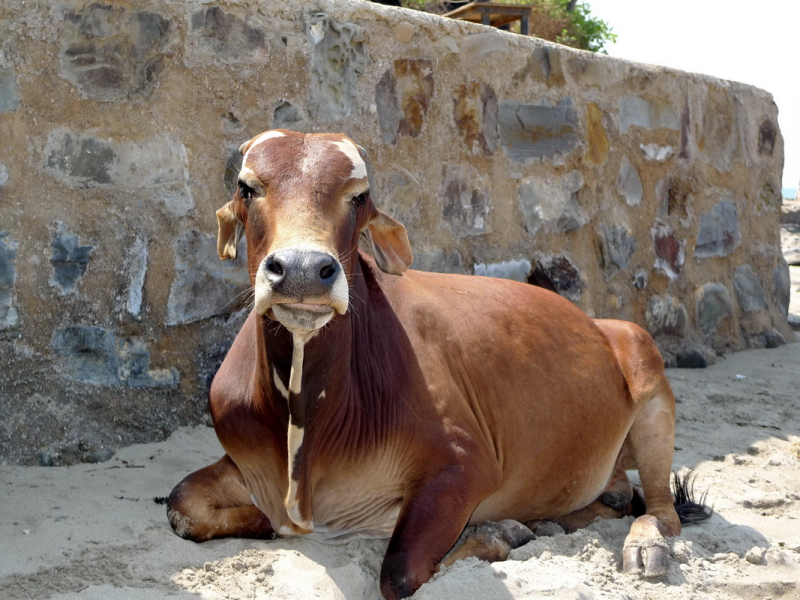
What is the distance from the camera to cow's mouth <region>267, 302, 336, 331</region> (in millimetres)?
2604

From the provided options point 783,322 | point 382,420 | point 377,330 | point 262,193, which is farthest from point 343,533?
point 783,322

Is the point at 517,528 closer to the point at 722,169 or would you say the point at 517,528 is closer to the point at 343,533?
the point at 343,533

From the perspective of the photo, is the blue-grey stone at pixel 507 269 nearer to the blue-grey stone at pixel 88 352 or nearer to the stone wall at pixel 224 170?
the stone wall at pixel 224 170

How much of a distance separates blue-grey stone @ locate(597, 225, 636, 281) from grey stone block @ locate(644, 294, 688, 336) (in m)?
0.37

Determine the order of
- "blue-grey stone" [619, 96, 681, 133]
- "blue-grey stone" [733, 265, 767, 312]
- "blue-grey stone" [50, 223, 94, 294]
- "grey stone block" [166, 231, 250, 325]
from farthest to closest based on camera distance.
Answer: "blue-grey stone" [733, 265, 767, 312], "blue-grey stone" [619, 96, 681, 133], "grey stone block" [166, 231, 250, 325], "blue-grey stone" [50, 223, 94, 294]

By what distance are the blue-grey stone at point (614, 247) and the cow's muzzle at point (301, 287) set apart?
3.49 m

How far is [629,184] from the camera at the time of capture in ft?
19.6

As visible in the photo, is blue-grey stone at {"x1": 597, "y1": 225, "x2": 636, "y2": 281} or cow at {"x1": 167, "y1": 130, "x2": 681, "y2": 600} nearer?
cow at {"x1": 167, "y1": 130, "x2": 681, "y2": 600}

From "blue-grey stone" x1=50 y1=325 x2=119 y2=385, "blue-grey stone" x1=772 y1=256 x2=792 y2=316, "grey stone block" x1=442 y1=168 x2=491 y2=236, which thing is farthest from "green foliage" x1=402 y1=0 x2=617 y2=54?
"blue-grey stone" x1=50 y1=325 x2=119 y2=385

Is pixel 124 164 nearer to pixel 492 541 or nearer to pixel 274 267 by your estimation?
pixel 274 267

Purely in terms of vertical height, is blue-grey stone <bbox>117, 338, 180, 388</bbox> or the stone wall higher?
the stone wall

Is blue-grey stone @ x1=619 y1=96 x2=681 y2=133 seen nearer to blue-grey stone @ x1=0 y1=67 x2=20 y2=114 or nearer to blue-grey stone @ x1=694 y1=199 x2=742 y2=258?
blue-grey stone @ x1=694 y1=199 x2=742 y2=258

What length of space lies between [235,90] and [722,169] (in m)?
3.85

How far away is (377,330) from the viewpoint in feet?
11.1
